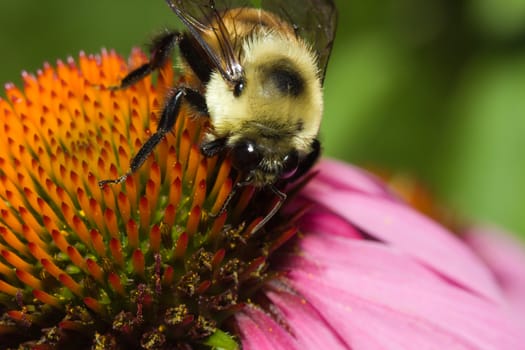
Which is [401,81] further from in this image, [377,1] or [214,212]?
[214,212]

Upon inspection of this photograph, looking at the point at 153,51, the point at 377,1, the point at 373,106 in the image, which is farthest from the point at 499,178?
the point at 153,51

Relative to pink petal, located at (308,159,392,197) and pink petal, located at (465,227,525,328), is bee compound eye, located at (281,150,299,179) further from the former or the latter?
pink petal, located at (465,227,525,328)

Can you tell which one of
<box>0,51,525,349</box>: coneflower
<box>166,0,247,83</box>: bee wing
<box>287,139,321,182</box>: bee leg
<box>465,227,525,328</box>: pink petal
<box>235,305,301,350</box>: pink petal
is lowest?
<box>235,305,301,350</box>: pink petal

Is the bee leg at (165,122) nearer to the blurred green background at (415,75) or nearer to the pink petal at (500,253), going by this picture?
the pink petal at (500,253)

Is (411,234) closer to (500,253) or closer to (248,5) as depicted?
(248,5)

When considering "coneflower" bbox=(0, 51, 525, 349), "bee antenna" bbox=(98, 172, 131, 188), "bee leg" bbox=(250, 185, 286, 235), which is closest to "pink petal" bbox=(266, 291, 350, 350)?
"coneflower" bbox=(0, 51, 525, 349)

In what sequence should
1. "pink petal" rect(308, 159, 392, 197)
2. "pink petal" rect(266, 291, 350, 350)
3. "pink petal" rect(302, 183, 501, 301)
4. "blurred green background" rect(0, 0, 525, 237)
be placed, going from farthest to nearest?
"blurred green background" rect(0, 0, 525, 237)
"pink petal" rect(308, 159, 392, 197)
"pink petal" rect(302, 183, 501, 301)
"pink petal" rect(266, 291, 350, 350)
